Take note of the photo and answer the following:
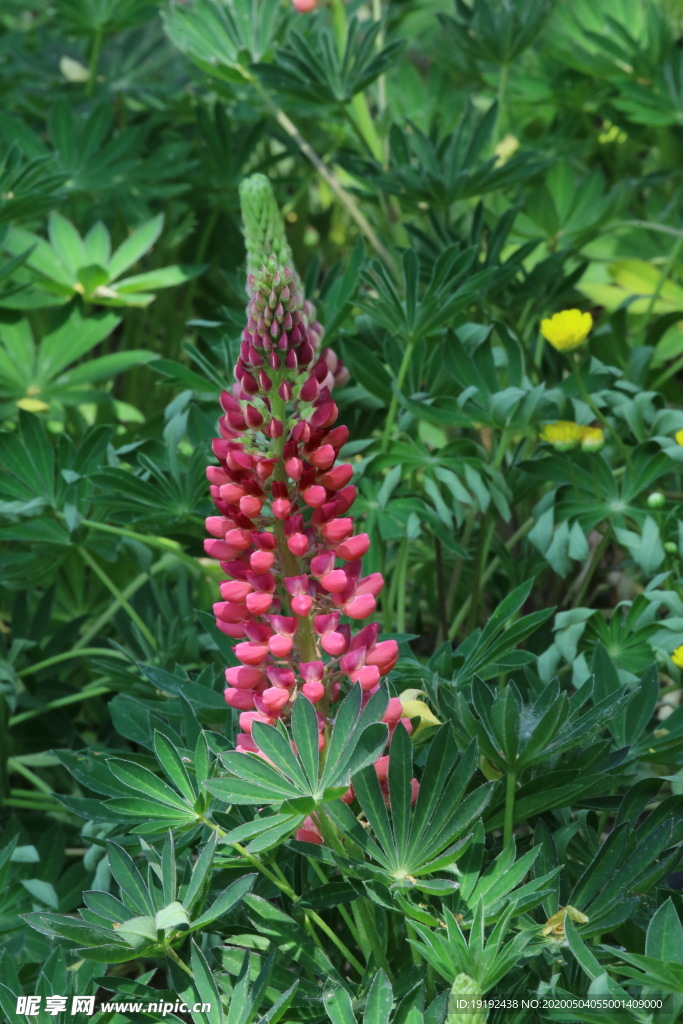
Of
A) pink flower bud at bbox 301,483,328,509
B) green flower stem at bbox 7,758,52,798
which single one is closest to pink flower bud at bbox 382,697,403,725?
pink flower bud at bbox 301,483,328,509

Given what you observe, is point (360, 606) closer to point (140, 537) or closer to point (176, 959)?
point (176, 959)

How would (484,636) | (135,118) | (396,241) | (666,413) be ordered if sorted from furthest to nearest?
(135,118) < (396,241) < (666,413) < (484,636)

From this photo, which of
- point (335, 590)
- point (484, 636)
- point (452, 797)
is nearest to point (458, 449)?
point (484, 636)

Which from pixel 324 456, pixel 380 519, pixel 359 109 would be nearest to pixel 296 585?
pixel 324 456

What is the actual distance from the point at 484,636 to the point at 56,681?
0.83m

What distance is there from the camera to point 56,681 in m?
1.76

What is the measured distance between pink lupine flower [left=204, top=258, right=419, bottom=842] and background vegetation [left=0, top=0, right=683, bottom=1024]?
0.10m

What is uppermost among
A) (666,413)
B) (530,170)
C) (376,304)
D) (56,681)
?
(530,170)

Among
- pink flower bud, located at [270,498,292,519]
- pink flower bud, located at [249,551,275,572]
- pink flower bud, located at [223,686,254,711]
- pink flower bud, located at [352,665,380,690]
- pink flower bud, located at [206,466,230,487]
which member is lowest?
pink flower bud, located at [223,686,254,711]

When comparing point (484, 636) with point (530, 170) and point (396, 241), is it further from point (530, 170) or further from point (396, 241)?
point (396, 241)

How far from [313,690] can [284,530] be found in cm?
17

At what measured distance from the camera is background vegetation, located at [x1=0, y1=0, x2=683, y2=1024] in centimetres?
104

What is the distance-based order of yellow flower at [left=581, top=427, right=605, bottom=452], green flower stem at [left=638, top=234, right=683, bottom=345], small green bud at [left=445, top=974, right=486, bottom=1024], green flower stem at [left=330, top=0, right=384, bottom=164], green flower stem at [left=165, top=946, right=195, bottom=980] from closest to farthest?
small green bud at [left=445, top=974, right=486, bottom=1024], green flower stem at [left=165, top=946, right=195, bottom=980], yellow flower at [left=581, top=427, right=605, bottom=452], green flower stem at [left=638, top=234, right=683, bottom=345], green flower stem at [left=330, top=0, right=384, bottom=164]

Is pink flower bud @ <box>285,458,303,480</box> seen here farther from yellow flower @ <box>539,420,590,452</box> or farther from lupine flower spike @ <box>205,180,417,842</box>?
yellow flower @ <box>539,420,590,452</box>
